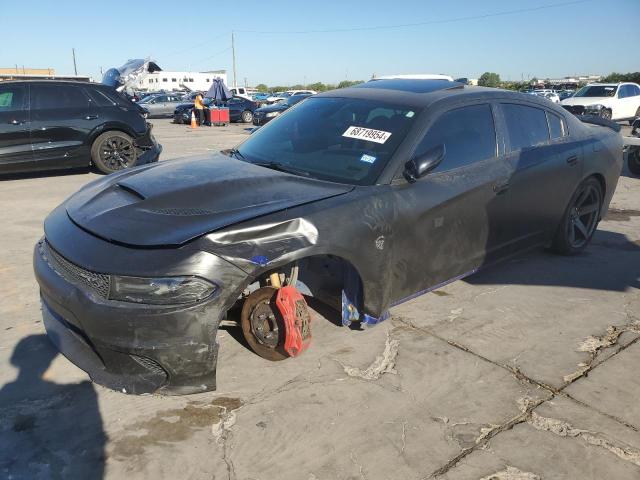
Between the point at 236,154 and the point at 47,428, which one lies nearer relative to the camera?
the point at 47,428

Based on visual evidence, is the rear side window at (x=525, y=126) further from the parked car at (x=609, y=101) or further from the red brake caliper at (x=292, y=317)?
the parked car at (x=609, y=101)

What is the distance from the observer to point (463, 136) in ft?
11.9

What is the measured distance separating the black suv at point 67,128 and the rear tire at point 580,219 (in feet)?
23.0

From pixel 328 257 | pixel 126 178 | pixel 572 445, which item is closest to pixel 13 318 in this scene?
pixel 126 178

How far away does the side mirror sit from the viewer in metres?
3.09

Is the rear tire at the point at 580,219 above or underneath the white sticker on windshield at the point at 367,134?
underneath

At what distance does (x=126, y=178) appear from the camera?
3293mm

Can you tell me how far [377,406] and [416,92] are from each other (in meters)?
2.26

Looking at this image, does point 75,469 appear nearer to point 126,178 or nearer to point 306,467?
point 306,467

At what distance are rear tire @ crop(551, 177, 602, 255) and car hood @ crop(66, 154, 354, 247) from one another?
9.19ft

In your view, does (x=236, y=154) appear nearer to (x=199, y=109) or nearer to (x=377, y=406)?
(x=377, y=406)

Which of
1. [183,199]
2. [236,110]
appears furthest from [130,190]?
[236,110]

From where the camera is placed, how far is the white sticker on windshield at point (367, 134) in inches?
130

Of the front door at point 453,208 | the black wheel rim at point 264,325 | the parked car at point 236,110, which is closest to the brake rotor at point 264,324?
the black wheel rim at point 264,325
